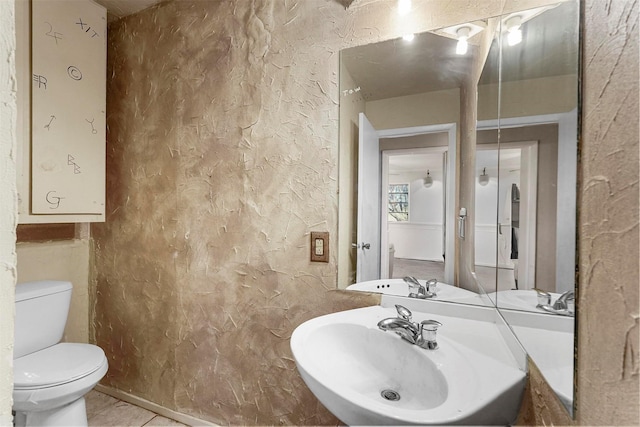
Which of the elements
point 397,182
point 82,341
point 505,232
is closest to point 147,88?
point 397,182

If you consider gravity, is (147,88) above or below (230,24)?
below

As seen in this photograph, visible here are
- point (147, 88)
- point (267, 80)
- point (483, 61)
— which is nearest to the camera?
point (483, 61)

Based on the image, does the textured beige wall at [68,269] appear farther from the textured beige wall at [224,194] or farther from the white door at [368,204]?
the white door at [368,204]

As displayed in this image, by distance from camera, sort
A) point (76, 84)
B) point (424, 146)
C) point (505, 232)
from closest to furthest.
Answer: point (505, 232)
point (424, 146)
point (76, 84)

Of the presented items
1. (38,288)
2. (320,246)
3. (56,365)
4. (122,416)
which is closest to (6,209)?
(320,246)

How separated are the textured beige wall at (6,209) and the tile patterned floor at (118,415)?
5.15ft

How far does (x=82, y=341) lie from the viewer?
191 centimetres

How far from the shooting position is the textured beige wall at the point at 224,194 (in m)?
1.33

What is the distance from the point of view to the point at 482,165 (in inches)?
38.1

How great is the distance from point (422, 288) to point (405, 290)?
0.08 m

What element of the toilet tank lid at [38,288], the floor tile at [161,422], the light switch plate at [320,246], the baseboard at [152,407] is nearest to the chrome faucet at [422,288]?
the light switch plate at [320,246]

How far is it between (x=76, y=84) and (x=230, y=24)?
0.88 metres

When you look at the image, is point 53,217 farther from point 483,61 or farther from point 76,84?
point 483,61

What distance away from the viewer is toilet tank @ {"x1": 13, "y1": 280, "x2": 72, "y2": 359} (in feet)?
4.70
